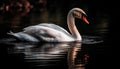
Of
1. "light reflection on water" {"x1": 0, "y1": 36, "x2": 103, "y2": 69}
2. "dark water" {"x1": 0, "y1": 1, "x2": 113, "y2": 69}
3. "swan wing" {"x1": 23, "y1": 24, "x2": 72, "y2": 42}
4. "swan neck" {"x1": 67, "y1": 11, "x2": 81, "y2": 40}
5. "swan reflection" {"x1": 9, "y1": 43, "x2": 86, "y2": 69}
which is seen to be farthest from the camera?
"swan neck" {"x1": 67, "y1": 11, "x2": 81, "y2": 40}

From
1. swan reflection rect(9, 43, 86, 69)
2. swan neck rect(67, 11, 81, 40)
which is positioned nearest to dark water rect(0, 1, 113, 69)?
swan reflection rect(9, 43, 86, 69)

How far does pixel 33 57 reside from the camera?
596 inches

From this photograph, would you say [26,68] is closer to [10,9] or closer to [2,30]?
[2,30]

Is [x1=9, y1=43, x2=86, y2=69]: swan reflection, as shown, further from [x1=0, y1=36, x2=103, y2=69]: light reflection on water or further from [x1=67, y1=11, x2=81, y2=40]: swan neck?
[x1=67, y1=11, x2=81, y2=40]: swan neck

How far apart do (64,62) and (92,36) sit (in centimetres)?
566

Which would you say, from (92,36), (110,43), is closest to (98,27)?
(92,36)

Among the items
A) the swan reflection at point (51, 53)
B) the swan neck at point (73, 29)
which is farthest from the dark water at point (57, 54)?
the swan neck at point (73, 29)

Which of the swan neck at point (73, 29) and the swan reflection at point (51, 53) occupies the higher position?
the swan neck at point (73, 29)

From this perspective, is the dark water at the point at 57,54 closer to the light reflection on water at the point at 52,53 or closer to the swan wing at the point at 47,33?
the light reflection on water at the point at 52,53

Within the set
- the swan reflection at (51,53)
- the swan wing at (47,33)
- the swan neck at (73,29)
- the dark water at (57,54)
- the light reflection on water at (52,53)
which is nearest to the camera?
the dark water at (57,54)

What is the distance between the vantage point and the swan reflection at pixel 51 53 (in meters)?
14.3

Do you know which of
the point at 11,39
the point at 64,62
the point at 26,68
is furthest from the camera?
the point at 11,39

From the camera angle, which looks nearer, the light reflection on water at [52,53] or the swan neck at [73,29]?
the light reflection on water at [52,53]

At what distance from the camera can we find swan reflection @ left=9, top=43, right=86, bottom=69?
14.3 meters
